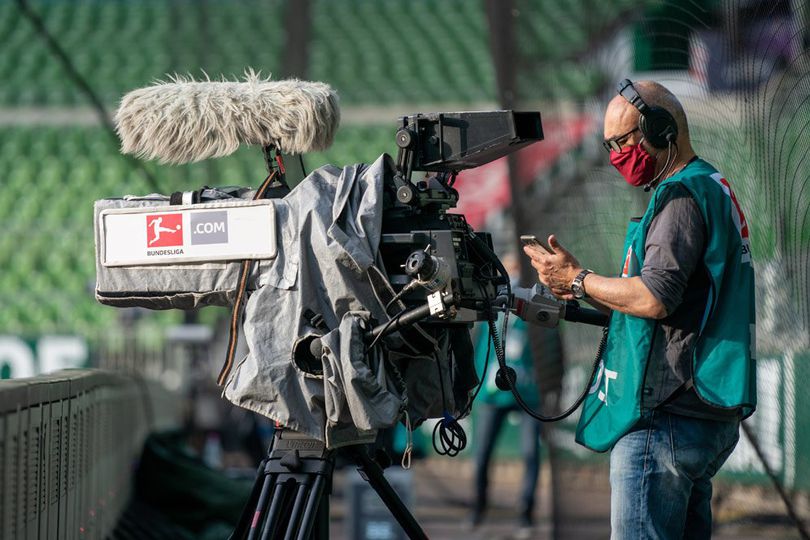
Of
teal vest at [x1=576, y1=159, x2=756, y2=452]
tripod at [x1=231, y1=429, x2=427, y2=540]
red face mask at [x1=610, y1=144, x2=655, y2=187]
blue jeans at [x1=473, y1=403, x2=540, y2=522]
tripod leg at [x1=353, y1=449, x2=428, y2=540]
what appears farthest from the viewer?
blue jeans at [x1=473, y1=403, x2=540, y2=522]

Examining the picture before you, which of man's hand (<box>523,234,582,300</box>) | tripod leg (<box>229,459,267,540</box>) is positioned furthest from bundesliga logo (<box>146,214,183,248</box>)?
man's hand (<box>523,234,582,300</box>)

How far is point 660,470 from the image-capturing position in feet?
10.2

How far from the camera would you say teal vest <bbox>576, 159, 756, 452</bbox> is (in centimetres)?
308

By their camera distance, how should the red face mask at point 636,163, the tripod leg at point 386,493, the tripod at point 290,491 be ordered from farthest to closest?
1. the tripod leg at point 386,493
2. the red face mask at point 636,163
3. the tripod at point 290,491

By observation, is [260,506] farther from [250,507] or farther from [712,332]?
A: [712,332]

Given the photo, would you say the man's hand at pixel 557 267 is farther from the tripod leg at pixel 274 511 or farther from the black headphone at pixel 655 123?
the tripod leg at pixel 274 511

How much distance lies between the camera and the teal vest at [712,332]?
3.08m

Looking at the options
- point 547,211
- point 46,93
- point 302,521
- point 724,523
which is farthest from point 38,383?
point 46,93

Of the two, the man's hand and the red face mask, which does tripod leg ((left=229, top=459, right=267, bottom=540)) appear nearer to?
the man's hand

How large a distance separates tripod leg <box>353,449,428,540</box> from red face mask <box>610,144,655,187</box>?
110 centimetres

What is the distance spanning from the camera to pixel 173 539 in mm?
6145

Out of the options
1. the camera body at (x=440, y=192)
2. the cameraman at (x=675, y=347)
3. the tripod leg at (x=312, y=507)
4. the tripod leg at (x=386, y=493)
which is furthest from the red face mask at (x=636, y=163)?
the tripod leg at (x=312, y=507)

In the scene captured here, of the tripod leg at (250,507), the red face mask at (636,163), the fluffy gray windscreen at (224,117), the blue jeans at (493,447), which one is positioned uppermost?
the fluffy gray windscreen at (224,117)

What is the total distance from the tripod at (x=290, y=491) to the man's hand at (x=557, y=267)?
29.6 inches
